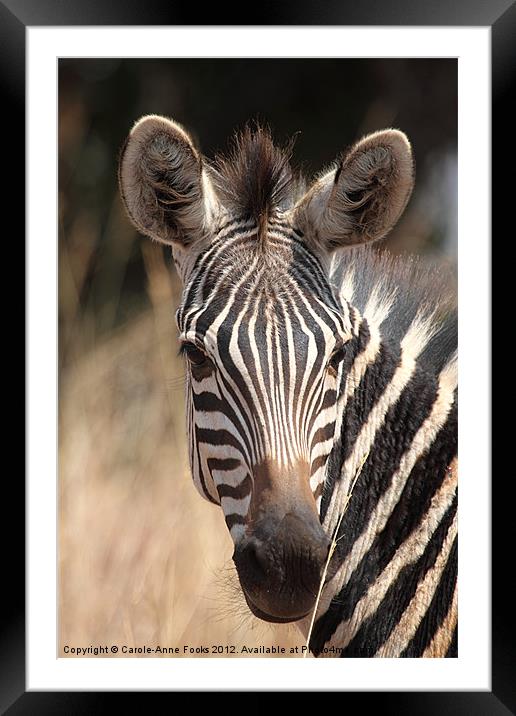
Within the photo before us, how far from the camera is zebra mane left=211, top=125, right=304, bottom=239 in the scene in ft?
10.2

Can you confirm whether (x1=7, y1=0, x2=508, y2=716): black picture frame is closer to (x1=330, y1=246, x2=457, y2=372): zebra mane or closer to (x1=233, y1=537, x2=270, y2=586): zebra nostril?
(x1=330, y1=246, x2=457, y2=372): zebra mane

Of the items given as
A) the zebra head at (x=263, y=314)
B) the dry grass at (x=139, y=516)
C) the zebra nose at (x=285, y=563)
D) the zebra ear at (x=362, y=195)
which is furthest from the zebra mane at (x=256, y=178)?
the zebra nose at (x=285, y=563)

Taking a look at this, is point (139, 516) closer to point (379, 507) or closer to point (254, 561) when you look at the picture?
point (379, 507)

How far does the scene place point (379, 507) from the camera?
3248mm

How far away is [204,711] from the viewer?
3.32 m

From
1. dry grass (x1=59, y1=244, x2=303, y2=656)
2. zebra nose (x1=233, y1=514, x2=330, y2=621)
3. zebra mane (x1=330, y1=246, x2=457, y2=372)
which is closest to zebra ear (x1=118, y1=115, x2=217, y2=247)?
zebra mane (x1=330, y1=246, x2=457, y2=372)

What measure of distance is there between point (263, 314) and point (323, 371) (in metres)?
0.34

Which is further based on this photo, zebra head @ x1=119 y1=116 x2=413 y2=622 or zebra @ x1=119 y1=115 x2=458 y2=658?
zebra @ x1=119 y1=115 x2=458 y2=658

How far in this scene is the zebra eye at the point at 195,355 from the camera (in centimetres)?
294

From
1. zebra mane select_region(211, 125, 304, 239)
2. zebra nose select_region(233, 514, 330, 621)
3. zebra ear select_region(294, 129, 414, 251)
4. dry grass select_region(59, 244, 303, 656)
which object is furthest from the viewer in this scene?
dry grass select_region(59, 244, 303, 656)

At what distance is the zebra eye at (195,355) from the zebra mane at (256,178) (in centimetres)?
57

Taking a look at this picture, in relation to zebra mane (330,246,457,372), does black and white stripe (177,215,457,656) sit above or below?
below
